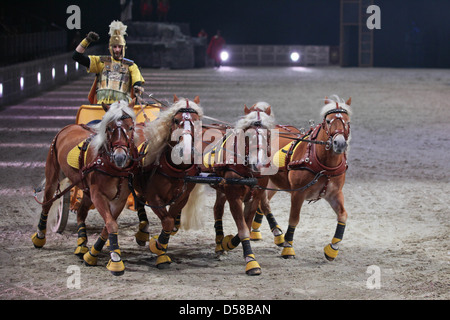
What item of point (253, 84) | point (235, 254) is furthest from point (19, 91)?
point (235, 254)

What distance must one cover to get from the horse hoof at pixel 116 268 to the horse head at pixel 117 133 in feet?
2.76

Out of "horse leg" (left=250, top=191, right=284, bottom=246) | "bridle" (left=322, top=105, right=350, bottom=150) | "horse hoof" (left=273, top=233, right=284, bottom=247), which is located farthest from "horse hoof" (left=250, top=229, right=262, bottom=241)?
"bridle" (left=322, top=105, right=350, bottom=150)

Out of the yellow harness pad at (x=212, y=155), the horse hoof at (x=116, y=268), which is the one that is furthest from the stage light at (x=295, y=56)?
the horse hoof at (x=116, y=268)

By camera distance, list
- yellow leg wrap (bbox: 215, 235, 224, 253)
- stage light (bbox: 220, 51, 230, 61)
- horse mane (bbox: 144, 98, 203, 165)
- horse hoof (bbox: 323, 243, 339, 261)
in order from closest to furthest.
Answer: horse mane (bbox: 144, 98, 203, 165) → horse hoof (bbox: 323, 243, 339, 261) → yellow leg wrap (bbox: 215, 235, 224, 253) → stage light (bbox: 220, 51, 230, 61)

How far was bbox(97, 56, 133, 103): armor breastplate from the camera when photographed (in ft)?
25.1

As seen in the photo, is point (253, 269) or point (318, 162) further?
point (318, 162)

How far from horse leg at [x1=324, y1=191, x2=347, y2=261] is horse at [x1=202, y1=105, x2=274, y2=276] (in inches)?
29.0

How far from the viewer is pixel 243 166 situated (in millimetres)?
6184

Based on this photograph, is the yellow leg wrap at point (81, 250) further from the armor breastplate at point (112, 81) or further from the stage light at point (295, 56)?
the stage light at point (295, 56)

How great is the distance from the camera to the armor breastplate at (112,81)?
7.64 metres

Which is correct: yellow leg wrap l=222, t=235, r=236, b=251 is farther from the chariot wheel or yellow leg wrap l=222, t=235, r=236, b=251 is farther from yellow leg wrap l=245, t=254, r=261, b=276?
the chariot wheel

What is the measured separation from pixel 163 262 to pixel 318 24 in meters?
32.5

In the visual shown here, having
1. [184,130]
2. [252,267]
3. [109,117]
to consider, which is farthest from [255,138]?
[109,117]

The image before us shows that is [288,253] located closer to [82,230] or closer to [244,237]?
[244,237]
